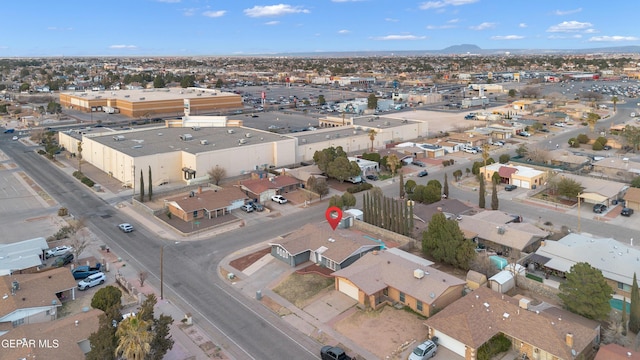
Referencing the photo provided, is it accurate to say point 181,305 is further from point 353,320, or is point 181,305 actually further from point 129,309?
point 353,320

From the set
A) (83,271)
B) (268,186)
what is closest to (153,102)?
(268,186)

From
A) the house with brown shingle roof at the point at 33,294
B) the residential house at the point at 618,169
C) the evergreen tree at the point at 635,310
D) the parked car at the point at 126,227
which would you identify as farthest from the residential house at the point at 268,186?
the residential house at the point at 618,169

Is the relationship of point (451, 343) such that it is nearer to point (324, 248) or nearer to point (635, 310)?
point (635, 310)

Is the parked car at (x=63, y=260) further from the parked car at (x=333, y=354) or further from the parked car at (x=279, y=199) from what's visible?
the parked car at (x=333, y=354)

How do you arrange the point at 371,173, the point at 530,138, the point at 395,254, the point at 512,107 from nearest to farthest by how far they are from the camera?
the point at 395,254
the point at 371,173
the point at 530,138
the point at 512,107

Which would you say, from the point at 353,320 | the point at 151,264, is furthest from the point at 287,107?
the point at 353,320

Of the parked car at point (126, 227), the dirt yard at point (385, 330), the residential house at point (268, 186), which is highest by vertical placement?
the residential house at point (268, 186)

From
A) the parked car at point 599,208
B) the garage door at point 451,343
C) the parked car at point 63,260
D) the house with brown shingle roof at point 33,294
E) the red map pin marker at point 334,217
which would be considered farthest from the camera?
the parked car at point 599,208
